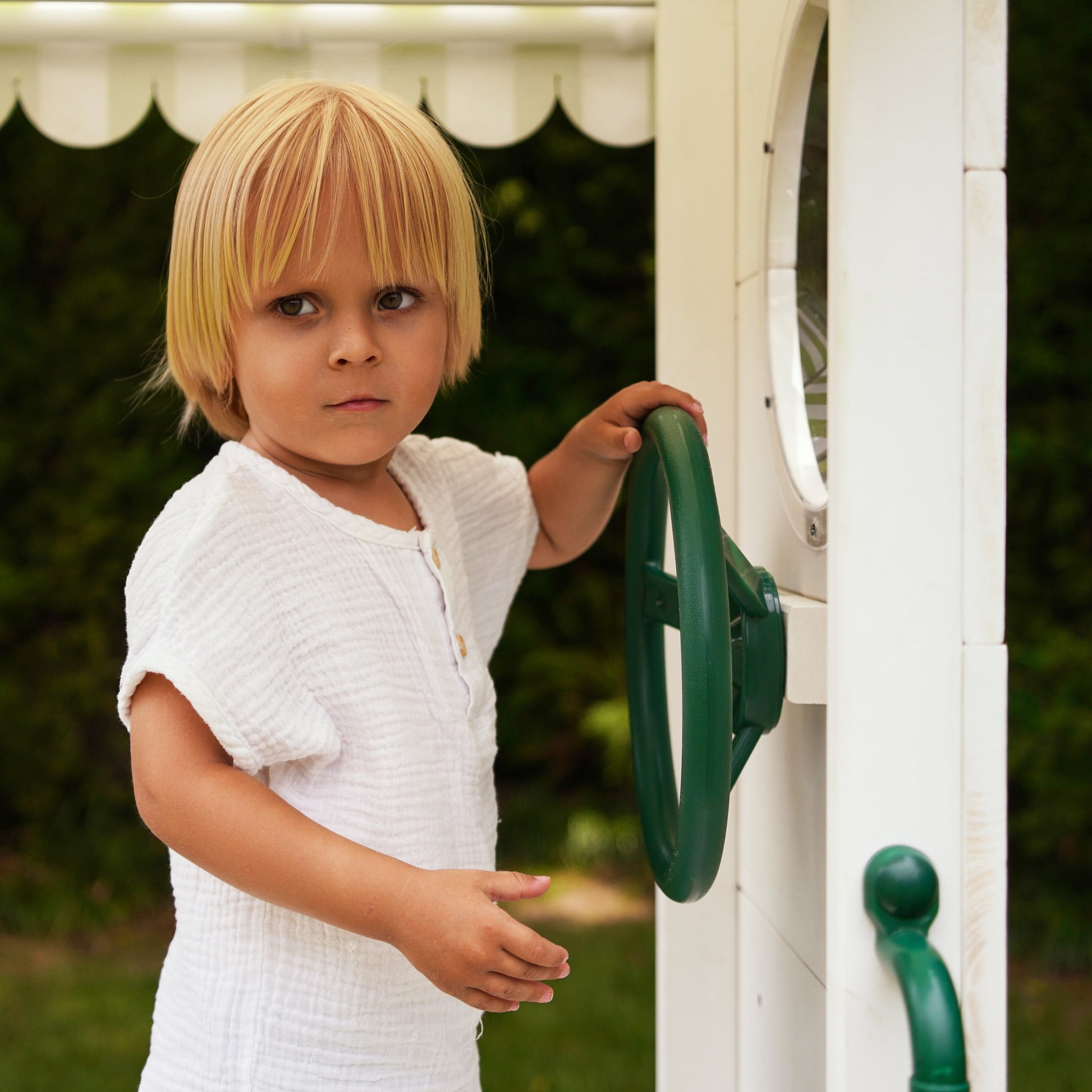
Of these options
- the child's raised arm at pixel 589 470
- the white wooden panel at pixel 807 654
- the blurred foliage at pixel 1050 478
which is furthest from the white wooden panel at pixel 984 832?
the blurred foliage at pixel 1050 478

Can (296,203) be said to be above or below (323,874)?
above

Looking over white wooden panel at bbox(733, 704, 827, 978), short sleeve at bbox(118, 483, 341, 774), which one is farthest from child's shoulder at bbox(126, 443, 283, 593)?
white wooden panel at bbox(733, 704, 827, 978)

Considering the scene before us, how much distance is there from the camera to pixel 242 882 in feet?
2.69

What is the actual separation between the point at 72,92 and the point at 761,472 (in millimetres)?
928

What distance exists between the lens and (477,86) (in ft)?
4.58

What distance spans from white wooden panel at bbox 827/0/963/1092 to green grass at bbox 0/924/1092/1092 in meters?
→ 1.90

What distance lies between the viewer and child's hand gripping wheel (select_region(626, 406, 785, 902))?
2.64 ft

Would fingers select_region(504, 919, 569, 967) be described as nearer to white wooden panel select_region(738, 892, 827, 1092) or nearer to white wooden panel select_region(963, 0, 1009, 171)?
white wooden panel select_region(738, 892, 827, 1092)

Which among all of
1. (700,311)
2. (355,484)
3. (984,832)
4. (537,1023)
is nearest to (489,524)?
(355,484)

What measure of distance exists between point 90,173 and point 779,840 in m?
2.71

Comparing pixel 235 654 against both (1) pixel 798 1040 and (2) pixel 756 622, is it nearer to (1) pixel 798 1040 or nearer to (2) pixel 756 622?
(2) pixel 756 622

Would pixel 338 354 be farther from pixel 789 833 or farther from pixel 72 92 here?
pixel 72 92

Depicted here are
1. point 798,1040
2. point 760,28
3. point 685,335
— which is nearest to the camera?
point 798,1040

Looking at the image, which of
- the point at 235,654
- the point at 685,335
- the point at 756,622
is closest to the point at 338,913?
the point at 235,654
